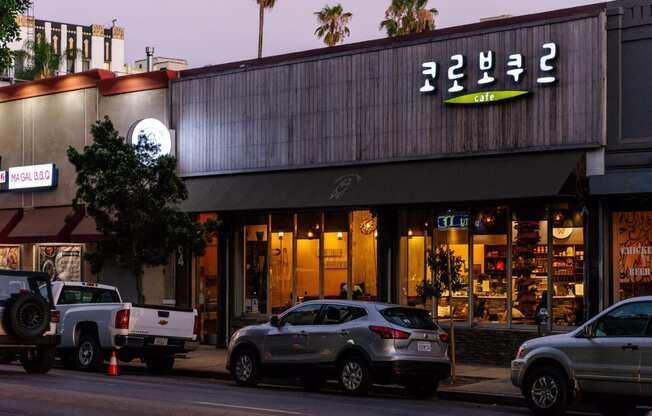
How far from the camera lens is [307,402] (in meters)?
16.8

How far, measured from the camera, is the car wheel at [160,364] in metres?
23.8

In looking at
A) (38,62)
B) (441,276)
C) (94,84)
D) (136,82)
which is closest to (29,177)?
(94,84)

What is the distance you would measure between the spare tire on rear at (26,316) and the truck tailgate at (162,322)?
2524 millimetres

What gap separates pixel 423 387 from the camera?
62.5 feet

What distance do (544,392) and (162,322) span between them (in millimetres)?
9529

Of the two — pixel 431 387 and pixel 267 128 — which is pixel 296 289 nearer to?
pixel 267 128

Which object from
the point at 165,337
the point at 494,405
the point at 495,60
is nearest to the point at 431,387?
the point at 494,405

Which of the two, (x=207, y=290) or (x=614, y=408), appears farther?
(x=207, y=290)

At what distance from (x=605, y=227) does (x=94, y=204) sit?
11979 millimetres

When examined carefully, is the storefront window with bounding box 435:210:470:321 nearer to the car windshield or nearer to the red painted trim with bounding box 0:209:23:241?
the car windshield

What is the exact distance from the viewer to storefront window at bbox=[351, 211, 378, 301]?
86.1ft

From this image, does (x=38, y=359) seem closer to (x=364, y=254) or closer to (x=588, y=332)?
(x=364, y=254)

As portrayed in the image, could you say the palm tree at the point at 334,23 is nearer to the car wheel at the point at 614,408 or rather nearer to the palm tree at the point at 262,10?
the palm tree at the point at 262,10

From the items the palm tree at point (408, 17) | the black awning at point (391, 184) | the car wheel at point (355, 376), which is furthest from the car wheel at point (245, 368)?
the palm tree at point (408, 17)
